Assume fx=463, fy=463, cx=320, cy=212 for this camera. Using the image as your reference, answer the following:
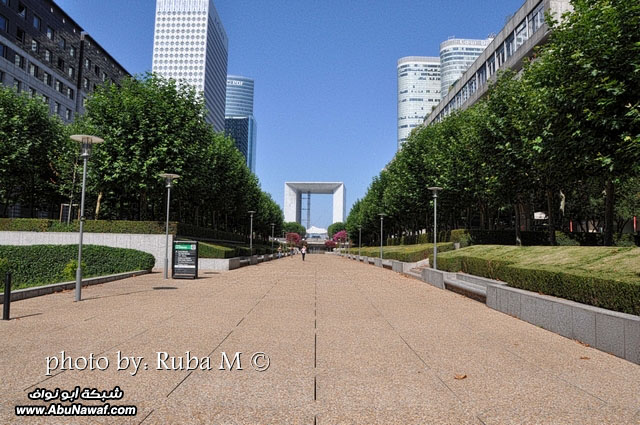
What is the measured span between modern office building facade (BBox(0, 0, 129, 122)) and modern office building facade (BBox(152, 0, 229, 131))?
116 metres

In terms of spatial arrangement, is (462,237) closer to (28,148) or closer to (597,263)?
(597,263)

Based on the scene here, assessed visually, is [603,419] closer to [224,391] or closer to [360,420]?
[360,420]

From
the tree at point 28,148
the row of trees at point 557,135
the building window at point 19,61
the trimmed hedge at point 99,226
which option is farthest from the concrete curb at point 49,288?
the building window at point 19,61

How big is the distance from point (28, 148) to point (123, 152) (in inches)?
497

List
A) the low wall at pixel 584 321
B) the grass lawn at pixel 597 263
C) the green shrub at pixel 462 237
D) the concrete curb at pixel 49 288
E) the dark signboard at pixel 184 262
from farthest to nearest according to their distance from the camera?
the green shrub at pixel 462 237 < the dark signboard at pixel 184 262 < the concrete curb at pixel 49 288 < the grass lawn at pixel 597 263 < the low wall at pixel 584 321

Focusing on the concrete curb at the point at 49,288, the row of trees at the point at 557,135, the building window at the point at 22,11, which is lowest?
the concrete curb at the point at 49,288

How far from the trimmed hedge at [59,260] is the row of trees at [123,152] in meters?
6.65

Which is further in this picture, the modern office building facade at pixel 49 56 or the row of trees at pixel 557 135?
the modern office building facade at pixel 49 56

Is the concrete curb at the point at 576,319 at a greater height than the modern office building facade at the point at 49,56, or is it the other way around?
Answer: the modern office building facade at the point at 49,56

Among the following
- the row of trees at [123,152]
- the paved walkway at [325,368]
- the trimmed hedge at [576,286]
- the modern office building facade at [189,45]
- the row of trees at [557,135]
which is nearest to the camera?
the paved walkway at [325,368]

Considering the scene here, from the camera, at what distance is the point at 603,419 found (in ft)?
14.8

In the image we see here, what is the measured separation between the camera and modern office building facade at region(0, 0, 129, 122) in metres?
50.4

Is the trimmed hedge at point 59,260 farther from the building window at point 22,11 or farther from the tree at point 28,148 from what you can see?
the building window at point 22,11

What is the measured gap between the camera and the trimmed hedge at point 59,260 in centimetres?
2313
